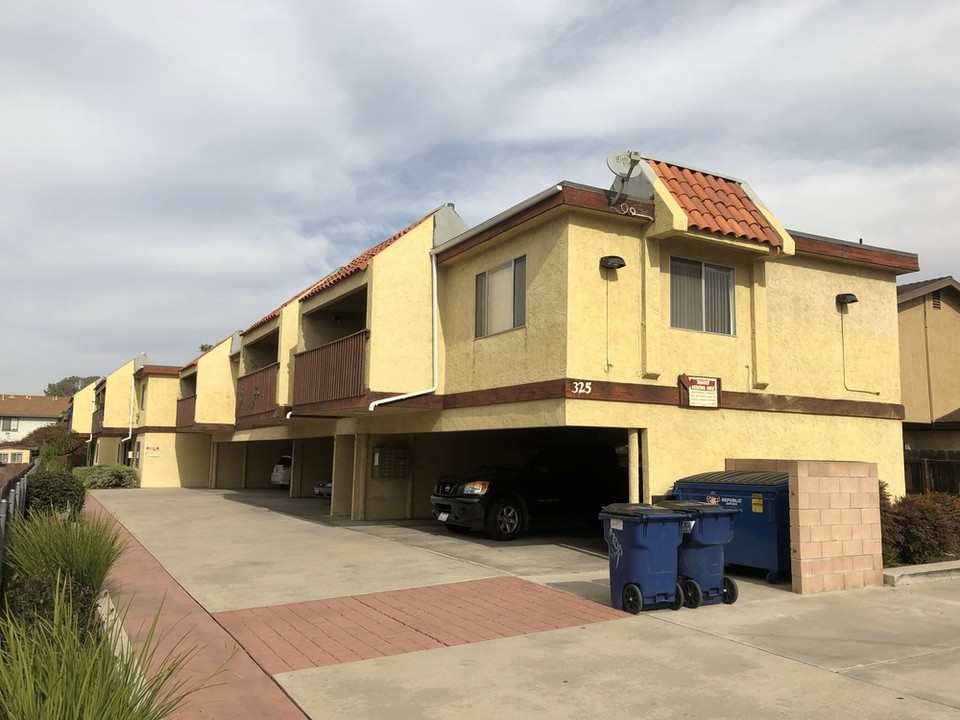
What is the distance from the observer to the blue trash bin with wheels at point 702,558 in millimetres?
8234

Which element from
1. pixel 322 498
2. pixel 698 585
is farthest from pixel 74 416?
pixel 698 585

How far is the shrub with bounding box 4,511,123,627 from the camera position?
6.61 m

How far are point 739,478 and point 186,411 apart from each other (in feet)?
78.0

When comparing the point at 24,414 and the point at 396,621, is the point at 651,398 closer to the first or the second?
the point at 396,621

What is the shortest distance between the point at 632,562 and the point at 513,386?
15.5 feet

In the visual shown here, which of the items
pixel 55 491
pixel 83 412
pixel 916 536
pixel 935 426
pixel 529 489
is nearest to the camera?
pixel 916 536

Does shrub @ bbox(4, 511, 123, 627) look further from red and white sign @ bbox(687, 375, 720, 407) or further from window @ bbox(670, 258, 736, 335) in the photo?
window @ bbox(670, 258, 736, 335)

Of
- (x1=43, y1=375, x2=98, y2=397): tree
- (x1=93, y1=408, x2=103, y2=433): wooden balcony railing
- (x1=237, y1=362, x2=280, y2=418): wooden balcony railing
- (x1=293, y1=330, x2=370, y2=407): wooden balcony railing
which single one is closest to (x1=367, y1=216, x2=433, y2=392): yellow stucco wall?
(x1=293, y1=330, x2=370, y2=407): wooden balcony railing

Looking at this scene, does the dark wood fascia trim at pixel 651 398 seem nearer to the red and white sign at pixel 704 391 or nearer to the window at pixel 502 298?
the red and white sign at pixel 704 391

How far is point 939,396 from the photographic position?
19.0m

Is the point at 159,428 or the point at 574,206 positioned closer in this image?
the point at 574,206

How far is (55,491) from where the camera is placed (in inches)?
537

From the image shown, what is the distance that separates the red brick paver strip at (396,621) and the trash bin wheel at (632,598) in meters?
0.14

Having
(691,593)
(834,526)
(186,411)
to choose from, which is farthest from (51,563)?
(186,411)
